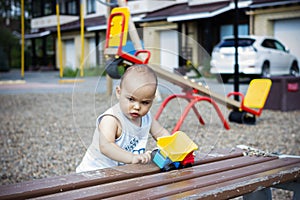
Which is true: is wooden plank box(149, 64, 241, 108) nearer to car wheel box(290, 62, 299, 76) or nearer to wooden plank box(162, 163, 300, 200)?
wooden plank box(162, 163, 300, 200)

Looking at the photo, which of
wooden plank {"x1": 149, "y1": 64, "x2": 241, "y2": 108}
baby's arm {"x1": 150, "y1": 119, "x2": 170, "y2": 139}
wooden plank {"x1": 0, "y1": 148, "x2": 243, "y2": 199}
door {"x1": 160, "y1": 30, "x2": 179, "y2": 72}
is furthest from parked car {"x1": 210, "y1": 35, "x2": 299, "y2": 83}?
wooden plank {"x1": 0, "y1": 148, "x2": 243, "y2": 199}

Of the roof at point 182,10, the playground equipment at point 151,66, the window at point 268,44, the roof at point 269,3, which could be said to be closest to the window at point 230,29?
the roof at point 182,10

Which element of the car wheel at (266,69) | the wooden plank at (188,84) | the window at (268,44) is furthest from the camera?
the window at (268,44)

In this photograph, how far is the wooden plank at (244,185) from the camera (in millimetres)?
1632

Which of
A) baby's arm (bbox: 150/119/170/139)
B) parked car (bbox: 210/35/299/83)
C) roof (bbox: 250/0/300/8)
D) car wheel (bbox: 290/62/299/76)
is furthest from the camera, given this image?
roof (bbox: 250/0/300/8)

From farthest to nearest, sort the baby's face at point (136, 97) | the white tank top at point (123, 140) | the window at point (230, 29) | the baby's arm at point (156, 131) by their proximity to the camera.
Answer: the window at point (230, 29) < the baby's arm at point (156, 131) < the white tank top at point (123, 140) < the baby's face at point (136, 97)

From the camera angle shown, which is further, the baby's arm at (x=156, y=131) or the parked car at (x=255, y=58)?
the parked car at (x=255, y=58)

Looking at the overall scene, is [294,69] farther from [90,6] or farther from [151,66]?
[90,6]

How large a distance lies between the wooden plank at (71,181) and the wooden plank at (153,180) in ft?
0.12

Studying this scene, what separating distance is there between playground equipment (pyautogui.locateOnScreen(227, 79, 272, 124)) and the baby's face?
442 cm

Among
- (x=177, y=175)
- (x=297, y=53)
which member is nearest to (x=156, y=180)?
(x=177, y=175)

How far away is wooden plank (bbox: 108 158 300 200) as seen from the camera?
162cm

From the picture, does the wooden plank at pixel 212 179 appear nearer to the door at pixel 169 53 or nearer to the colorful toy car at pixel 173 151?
the colorful toy car at pixel 173 151

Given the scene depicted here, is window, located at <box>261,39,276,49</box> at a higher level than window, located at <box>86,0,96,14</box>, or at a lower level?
lower
